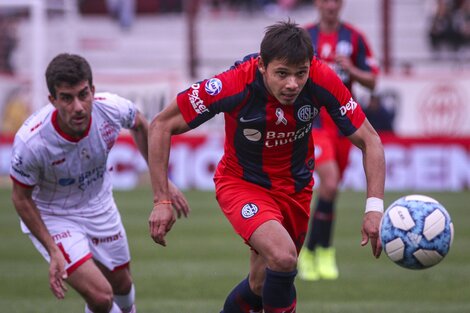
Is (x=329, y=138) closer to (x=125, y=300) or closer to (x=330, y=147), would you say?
(x=330, y=147)

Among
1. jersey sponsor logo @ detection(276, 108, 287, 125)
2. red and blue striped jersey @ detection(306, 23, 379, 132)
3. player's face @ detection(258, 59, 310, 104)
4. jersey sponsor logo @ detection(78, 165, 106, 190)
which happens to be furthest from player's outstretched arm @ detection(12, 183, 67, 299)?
red and blue striped jersey @ detection(306, 23, 379, 132)

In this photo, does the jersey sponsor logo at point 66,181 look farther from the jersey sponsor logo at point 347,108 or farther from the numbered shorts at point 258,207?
the jersey sponsor logo at point 347,108

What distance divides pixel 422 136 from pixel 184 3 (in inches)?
343

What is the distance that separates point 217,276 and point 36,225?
3.50m

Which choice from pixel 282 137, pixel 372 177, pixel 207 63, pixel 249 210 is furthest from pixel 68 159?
pixel 207 63

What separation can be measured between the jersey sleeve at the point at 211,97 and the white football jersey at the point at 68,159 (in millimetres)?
944

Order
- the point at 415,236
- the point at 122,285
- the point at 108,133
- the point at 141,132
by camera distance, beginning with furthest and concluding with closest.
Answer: the point at 141,132, the point at 122,285, the point at 108,133, the point at 415,236

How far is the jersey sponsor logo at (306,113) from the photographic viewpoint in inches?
236

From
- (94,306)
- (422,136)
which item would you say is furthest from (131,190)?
(94,306)

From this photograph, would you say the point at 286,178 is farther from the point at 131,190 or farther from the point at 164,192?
the point at 131,190

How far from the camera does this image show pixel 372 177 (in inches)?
230

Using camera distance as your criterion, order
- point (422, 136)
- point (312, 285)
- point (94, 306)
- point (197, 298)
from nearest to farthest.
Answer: point (94, 306) < point (197, 298) < point (312, 285) < point (422, 136)

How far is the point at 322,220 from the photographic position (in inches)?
361

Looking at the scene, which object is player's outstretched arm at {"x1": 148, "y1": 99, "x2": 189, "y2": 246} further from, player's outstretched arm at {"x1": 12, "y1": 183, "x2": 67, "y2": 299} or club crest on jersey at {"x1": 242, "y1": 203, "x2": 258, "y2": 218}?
player's outstretched arm at {"x1": 12, "y1": 183, "x2": 67, "y2": 299}
